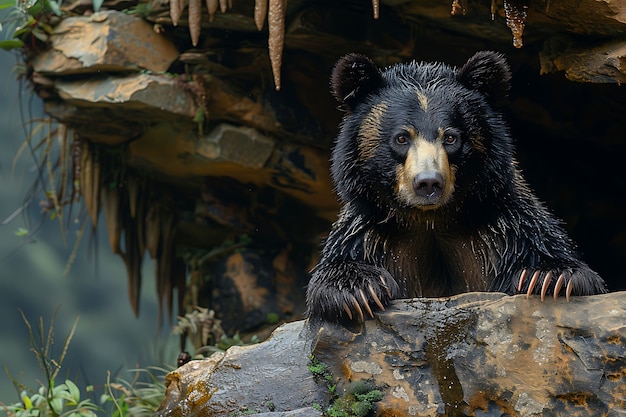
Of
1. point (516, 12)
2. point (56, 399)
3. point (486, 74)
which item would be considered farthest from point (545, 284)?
point (56, 399)

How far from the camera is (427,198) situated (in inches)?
154

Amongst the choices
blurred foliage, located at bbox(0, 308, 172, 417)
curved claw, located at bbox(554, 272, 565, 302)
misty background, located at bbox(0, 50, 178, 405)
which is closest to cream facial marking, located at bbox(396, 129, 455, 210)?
curved claw, located at bbox(554, 272, 565, 302)

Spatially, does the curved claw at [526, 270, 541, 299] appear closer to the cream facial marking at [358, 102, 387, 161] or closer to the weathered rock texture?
the weathered rock texture

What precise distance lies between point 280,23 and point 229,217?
269 centimetres

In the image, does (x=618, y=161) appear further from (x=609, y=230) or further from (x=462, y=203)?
(x=462, y=203)

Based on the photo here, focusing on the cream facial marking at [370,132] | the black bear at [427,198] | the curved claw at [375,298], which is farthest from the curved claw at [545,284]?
the cream facial marking at [370,132]

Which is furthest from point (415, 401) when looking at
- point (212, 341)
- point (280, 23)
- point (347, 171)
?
point (212, 341)

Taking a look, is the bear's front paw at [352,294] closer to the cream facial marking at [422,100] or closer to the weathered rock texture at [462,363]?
the weathered rock texture at [462,363]

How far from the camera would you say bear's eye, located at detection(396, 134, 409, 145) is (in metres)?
4.11

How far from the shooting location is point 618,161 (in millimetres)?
7312

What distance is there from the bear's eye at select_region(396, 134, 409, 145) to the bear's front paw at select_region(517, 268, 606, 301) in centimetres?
86

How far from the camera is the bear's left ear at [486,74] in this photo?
171 inches

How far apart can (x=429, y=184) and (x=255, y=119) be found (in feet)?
10.6

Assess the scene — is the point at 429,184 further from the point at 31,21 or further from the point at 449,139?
the point at 31,21
